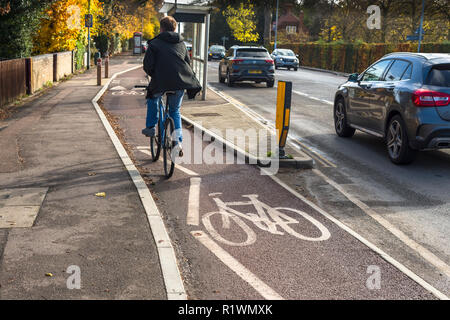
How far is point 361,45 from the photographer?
42625mm

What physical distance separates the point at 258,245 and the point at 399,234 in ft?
5.07

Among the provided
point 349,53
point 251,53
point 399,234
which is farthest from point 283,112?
point 349,53

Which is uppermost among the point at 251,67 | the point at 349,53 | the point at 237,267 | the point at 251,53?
the point at 349,53

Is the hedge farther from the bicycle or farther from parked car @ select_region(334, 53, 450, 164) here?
the bicycle

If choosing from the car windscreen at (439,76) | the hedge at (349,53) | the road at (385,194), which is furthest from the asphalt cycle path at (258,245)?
the hedge at (349,53)

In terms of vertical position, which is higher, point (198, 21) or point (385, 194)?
point (198, 21)

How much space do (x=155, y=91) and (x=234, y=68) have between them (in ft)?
53.5

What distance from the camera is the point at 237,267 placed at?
4.76 meters

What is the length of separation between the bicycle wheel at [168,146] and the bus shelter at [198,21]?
9.50 m

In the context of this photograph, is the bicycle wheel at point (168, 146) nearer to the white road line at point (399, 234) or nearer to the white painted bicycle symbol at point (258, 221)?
the white painted bicycle symbol at point (258, 221)

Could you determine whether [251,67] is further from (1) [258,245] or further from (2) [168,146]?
(1) [258,245]

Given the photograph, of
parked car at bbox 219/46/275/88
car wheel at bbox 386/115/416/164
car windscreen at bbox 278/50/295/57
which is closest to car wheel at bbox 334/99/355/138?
car wheel at bbox 386/115/416/164
